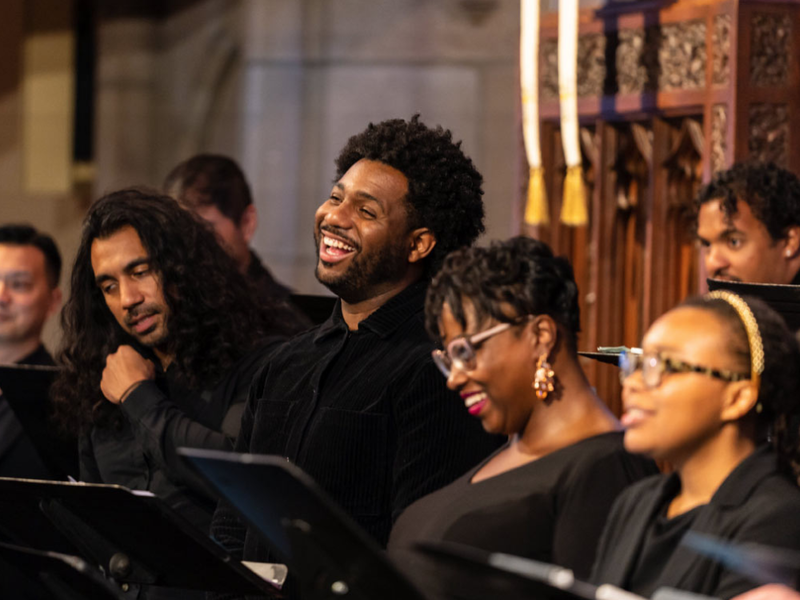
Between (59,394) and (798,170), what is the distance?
244 centimetres

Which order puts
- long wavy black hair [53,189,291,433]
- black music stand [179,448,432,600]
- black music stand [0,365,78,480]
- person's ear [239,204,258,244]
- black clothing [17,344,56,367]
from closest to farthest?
black music stand [179,448,432,600]
long wavy black hair [53,189,291,433]
black music stand [0,365,78,480]
black clothing [17,344,56,367]
person's ear [239,204,258,244]

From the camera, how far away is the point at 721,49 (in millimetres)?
4621

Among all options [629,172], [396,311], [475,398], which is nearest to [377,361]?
[396,311]

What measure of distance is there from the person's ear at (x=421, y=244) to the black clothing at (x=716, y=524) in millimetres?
940

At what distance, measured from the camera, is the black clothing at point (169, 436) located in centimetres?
338

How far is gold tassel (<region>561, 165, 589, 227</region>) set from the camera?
517cm

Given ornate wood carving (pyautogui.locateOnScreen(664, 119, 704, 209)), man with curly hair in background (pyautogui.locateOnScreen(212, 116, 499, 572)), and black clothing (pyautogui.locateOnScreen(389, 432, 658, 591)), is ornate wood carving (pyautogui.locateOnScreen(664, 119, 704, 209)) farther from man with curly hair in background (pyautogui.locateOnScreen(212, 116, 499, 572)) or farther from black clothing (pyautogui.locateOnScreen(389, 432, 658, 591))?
black clothing (pyautogui.locateOnScreen(389, 432, 658, 591))

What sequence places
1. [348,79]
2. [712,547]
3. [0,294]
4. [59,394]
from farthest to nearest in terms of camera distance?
[348,79], [0,294], [59,394], [712,547]

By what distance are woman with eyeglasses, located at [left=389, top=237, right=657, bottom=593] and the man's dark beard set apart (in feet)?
1.70

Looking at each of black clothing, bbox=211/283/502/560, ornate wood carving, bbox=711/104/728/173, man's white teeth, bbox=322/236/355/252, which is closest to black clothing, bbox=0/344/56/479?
black clothing, bbox=211/283/502/560

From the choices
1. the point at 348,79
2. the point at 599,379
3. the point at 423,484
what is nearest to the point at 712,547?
the point at 423,484

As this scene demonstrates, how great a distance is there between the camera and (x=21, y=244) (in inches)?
197

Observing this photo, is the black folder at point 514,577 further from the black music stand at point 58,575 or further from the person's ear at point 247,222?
the person's ear at point 247,222

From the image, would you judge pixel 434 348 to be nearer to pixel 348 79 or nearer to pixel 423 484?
pixel 423 484
